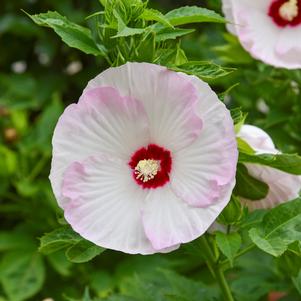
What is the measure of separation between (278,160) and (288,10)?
51 centimetres

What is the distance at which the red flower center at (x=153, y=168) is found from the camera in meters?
1.08

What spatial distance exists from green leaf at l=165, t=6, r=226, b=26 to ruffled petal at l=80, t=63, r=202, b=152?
4.1 inches

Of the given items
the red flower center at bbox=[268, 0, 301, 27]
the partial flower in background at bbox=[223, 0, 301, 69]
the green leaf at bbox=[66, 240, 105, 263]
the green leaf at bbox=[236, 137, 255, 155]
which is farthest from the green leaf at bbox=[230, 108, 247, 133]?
the red flower center at bbox=[268, 0, 301, 27]

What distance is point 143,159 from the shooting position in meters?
1.10

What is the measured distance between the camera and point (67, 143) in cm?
106

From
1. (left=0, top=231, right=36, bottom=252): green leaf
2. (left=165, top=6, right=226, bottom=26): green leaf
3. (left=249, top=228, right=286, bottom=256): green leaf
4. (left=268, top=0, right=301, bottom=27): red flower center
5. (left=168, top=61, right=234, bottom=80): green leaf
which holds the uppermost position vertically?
(left=165, top=6, right=226, bottom=26): green leaf

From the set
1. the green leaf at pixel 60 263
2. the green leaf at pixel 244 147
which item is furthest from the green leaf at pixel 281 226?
the green leaf at pixel 60 263

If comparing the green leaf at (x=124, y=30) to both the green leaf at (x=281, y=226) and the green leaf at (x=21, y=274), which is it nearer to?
the green leaf at (x=281, y=226)

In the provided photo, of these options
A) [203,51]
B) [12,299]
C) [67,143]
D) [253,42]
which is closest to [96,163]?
[67,143]

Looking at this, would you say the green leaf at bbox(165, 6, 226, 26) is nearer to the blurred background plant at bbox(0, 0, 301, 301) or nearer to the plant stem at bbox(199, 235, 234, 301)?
the blurred background plant at bbox(0, 0, 301, 301)

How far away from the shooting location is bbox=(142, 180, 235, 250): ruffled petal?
1.03m

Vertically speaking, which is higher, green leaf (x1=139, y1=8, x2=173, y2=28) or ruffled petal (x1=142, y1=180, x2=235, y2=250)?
green leaf (x1=139, y1=8, x2=173, y2=28)

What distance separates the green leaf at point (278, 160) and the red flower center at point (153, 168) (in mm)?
102

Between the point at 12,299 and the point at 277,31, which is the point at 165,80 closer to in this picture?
the point at 277,31
